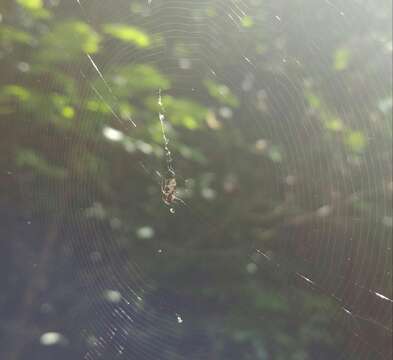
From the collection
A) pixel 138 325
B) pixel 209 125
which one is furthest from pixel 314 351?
pixel 209 125

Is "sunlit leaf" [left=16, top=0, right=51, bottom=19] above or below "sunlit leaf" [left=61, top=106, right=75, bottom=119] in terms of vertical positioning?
above

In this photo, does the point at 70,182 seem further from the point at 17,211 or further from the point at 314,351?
the point at 314,351

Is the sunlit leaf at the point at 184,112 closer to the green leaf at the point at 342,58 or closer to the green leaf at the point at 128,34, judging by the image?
the green leaf at the point at 128,34

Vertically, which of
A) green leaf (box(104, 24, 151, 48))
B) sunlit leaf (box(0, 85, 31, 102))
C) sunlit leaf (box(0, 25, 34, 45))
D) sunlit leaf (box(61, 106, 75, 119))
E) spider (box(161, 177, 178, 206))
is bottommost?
spider (box(161, 177, 178, 206))

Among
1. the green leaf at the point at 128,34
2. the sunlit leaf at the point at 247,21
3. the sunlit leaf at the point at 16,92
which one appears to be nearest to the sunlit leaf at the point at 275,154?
the sunlit leaf at the point at 247,21

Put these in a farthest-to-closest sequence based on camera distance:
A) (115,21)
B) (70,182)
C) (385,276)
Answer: (70,182), (115,21), (385,276)

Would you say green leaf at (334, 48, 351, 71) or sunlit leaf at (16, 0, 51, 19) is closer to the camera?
green leaf at (334, 48, 351, 71)

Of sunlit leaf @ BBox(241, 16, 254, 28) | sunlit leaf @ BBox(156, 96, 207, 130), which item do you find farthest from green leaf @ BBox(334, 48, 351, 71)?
sunlit leaf @ BBox(156, 96, 207, 130)

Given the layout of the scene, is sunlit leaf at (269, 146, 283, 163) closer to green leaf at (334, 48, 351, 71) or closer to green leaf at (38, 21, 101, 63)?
green leaf at (334, 48, 351, 71)
